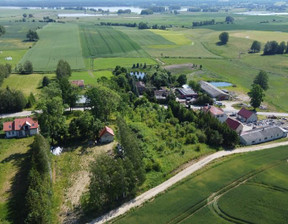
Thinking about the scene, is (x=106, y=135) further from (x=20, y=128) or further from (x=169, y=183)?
(x=20, y=128)

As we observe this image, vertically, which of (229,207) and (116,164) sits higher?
(116,164)

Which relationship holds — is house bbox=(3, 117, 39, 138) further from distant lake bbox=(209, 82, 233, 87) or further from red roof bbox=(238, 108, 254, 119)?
distant lake bbox=(209, 82, 233, 87)

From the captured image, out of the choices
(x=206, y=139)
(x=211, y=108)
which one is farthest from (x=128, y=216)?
(x=211, y=108)

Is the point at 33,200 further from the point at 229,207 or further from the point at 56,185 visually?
the point at 229,207

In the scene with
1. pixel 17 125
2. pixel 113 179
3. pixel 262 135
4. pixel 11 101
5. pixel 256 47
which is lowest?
pixel 262 135

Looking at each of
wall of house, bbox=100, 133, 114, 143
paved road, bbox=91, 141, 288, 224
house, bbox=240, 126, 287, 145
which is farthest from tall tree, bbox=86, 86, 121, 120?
house, bbox=240, 126, 287, 145

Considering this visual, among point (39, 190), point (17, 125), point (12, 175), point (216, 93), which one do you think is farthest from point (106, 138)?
point (216, 93)

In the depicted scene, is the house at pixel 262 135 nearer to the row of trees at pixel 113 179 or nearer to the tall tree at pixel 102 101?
the row of trees at pixel 113 179

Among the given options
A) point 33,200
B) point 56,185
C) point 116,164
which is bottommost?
point 56,185
